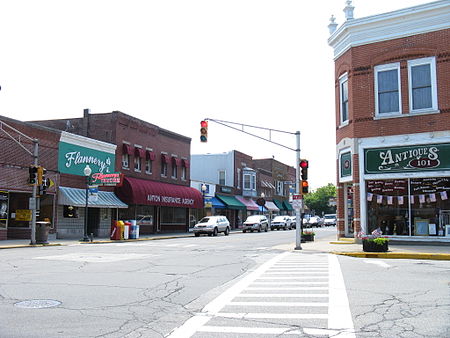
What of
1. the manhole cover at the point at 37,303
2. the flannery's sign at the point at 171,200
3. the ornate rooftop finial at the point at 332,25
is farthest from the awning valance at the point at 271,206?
the manhole cover at the point at 37,303

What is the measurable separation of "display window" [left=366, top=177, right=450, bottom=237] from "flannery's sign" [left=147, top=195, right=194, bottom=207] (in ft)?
62.8

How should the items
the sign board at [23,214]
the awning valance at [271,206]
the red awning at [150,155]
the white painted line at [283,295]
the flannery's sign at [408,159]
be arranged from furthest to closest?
the awning valance at [271,206] → the red awning at [150,155] → the sign board at [23,214] → the flannery's sign at [408,159] → the white painted line at [283,295]

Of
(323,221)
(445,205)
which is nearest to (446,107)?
(445,205)

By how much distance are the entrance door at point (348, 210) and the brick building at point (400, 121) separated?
4.55 ft

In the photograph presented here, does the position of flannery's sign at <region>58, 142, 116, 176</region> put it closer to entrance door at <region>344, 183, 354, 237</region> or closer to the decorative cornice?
entrance door at <region>344, 183, 354, 237</region>

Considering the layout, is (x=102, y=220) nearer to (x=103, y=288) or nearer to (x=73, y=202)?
(x=73, y=202)

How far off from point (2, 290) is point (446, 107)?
60.7 feet

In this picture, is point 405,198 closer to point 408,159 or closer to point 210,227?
point 408,159

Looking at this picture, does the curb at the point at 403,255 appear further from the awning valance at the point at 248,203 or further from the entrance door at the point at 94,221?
the awning valance at the point at 248,203

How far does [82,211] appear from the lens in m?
31.8

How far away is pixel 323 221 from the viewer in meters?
72.6

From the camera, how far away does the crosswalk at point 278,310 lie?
6.41 meters

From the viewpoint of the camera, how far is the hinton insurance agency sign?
1180 inches

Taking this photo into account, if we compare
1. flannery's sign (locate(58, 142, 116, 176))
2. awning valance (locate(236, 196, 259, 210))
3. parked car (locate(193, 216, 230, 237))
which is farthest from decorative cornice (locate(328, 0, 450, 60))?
awning valance (locate(236, 196, 259, 210))
